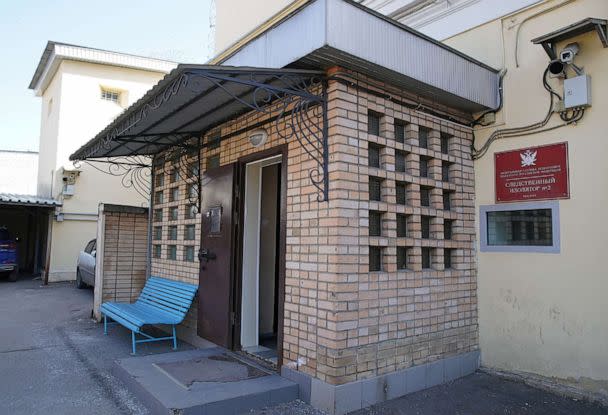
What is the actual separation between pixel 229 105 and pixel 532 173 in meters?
3.26

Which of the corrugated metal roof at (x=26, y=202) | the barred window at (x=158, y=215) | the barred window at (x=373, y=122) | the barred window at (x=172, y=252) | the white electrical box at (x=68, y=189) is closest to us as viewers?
the barred window at (x=373, y=122)

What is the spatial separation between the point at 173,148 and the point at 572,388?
5856 mm

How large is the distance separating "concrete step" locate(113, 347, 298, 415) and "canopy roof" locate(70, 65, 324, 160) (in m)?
2.42

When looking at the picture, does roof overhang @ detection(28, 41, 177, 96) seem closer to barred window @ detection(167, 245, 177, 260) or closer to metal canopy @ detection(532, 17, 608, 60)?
barred window @ detection(167, 245, 177, 260)

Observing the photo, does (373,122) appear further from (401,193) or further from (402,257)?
(402,257)

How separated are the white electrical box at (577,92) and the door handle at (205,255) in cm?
414

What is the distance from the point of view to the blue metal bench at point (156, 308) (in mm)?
5594

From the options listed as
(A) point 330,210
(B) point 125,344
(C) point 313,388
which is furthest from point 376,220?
(B) point 125,344

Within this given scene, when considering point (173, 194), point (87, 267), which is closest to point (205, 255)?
point (173, 194)

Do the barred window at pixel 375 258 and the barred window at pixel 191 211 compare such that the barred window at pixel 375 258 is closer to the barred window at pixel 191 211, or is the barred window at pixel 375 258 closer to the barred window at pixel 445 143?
the barred window at pixel 445 143

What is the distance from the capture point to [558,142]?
455 cm

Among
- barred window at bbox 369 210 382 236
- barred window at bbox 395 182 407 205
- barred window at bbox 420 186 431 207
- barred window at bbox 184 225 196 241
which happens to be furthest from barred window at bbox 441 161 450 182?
barred window at bbox 184 225 196 241

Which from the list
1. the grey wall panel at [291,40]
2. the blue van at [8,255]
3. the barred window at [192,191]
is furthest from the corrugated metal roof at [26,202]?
the grey wall panel at [291,40]

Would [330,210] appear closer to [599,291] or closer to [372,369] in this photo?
[372,369]
